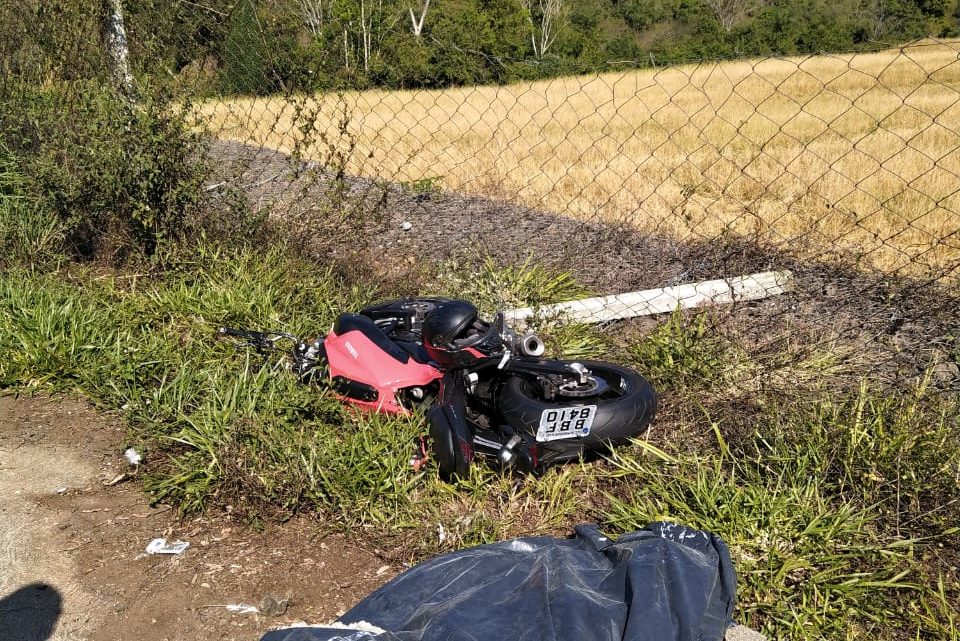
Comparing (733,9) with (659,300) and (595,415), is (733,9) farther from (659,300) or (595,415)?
(595,415)

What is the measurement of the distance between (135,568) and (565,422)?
155 cm

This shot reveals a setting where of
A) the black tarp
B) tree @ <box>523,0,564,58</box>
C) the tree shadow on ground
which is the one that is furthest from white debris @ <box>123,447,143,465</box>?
tree @ <box>523,0,564,58</box>

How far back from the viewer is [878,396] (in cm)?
317

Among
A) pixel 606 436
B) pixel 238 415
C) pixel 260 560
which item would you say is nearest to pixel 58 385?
pixel 238 415

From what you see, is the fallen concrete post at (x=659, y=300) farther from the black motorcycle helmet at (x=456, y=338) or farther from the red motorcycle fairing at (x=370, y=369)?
the black motorcycle helmet at (x=456, y=338)

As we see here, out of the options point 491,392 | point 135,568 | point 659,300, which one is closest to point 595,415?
point 491,392

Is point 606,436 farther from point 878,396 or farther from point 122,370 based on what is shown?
point 122,370

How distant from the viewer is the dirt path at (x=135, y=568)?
244 centimetres

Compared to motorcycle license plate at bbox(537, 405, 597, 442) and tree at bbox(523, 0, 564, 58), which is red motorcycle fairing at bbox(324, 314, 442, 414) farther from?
tree at bbox(523, 0, 564, 58)

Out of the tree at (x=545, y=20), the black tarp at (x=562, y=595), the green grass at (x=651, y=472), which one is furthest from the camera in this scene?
the tree at (x=545, y=20)

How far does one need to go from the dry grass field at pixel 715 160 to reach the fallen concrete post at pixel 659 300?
50 cm

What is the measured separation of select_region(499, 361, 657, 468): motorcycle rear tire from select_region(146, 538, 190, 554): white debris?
4.02 ft

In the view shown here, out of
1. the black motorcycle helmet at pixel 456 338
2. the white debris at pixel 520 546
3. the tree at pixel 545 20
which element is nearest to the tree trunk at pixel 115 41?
the black motorcycle helmet at pixel 456 338

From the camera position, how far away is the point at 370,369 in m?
3.27
